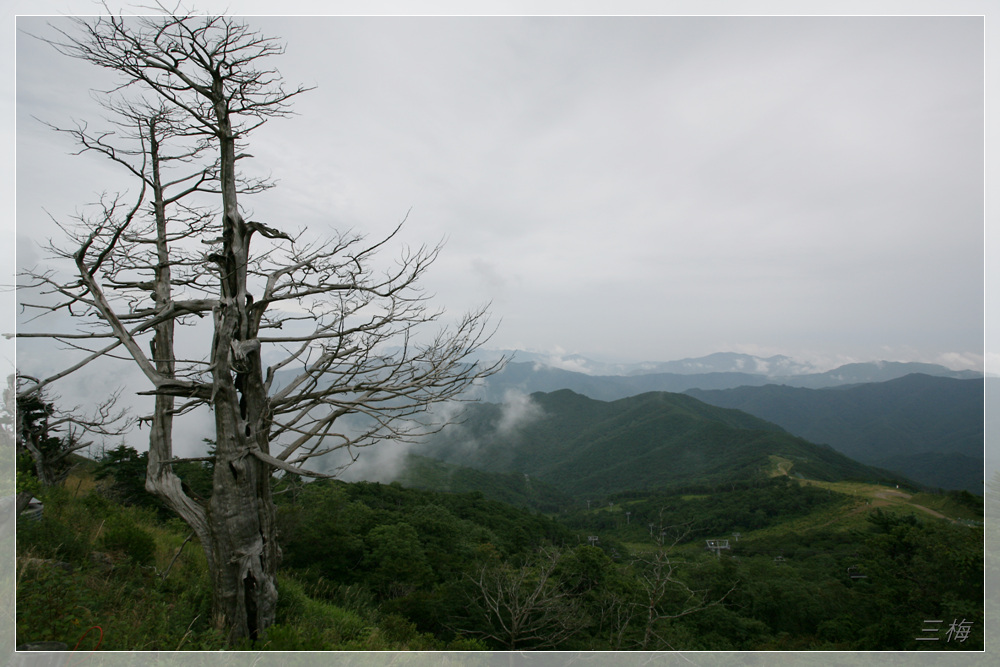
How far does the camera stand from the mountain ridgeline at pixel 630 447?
10375 cm

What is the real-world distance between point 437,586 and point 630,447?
142997 millimetres

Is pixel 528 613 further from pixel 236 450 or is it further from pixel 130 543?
pixel 130 543

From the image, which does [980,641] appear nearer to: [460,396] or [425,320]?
[460,396]

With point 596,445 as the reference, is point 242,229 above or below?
above

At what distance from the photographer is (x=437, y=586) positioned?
1366cm

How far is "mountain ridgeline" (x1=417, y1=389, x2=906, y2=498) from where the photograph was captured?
103750mm

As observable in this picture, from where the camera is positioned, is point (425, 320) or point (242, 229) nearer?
point (242, 229)

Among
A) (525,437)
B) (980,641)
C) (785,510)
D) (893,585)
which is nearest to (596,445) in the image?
(525,437)

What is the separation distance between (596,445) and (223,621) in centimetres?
15768

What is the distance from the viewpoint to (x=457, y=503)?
128ft

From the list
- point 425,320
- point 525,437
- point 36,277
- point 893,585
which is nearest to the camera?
point 36,277

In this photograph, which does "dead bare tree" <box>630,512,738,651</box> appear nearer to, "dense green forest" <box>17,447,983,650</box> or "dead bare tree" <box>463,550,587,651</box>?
"dense green forest" <box>17,447,983,650</box>

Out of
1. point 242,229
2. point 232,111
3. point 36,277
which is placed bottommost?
point 36,277

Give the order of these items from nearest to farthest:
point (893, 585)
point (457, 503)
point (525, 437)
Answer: point (893, 585) < point (457, 503) < point (525, 437)
